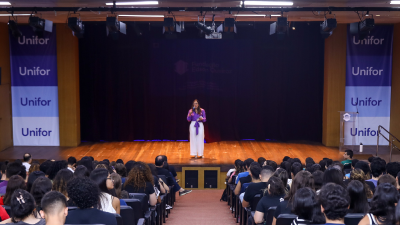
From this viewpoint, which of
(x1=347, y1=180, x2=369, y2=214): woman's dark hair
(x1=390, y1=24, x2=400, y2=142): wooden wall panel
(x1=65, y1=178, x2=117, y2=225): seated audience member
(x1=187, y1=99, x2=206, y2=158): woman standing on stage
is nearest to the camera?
(x1=65, y1=178, x2=117, y2=225): seated audience member

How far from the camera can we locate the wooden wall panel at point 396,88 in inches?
429

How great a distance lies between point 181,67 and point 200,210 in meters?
6.29

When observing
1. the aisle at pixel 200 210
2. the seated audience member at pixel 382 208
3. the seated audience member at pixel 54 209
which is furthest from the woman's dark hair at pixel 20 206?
the aisle at pixel 200 210

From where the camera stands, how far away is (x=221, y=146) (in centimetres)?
1148

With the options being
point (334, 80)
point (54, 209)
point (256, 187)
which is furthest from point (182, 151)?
point (54, 209)

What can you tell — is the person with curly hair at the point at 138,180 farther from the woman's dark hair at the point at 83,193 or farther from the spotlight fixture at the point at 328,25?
the spotlight fixture at the point at 328,25

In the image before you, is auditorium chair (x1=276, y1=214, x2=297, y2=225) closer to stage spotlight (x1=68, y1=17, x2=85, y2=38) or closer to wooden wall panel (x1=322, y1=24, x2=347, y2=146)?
stage spotlight (x1=68, y1=17, x2=85, y2=38)

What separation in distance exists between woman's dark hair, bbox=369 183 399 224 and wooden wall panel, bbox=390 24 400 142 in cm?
903

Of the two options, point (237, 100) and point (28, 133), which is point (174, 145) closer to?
point (237, 100)

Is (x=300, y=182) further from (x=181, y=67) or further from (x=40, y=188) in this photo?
(x=181, y=67)

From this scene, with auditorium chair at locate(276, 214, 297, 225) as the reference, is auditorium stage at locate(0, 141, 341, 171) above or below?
below

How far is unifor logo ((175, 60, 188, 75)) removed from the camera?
40.0 ft

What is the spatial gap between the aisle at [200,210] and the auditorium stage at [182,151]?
101 cm

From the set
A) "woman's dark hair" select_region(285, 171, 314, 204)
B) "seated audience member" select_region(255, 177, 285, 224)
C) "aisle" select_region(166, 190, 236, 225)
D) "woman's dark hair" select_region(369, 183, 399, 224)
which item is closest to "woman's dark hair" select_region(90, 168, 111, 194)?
"seated audience member" select_region(255, 177, 285, 224)
